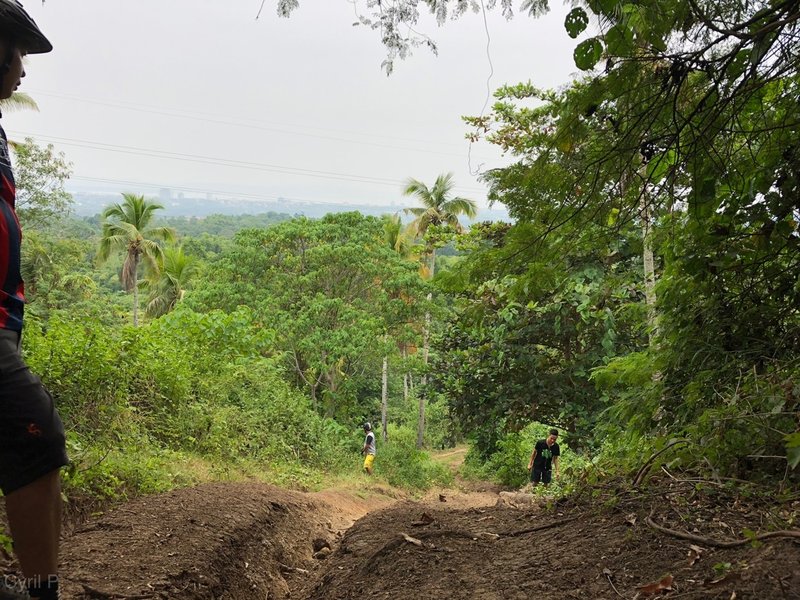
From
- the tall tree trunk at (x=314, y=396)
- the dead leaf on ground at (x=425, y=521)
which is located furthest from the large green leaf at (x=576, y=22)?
the tall tree trunk at (x=314, y=396)

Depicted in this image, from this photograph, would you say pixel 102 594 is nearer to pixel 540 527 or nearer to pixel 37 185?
pixel 540 527

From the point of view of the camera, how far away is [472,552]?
11.2 feet

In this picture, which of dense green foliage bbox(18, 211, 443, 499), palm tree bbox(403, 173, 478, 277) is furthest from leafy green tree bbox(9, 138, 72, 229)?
palm tree bbox(403, 173, 478, 277)

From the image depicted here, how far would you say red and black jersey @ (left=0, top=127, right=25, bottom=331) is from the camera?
1525mm

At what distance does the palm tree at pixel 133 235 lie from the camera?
27422 mm

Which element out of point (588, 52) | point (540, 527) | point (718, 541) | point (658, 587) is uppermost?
point (588, 52)

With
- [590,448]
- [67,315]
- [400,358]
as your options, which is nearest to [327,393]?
[400,358]

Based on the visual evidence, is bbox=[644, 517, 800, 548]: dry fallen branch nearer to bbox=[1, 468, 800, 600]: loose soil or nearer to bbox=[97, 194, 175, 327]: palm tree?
bbox=[1, 468, 800, 600]: loose soil

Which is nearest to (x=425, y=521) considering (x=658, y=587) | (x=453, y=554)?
(x=453, y=554)

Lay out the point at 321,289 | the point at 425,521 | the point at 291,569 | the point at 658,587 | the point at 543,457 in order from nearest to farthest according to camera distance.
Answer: the point at 658,587 → the point at 425,521 → the point at 291,569 → the point at 543,457 → the point at 321,289

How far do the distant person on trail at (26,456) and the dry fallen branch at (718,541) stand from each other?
216 cm

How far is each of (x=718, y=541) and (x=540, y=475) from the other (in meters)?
8.26

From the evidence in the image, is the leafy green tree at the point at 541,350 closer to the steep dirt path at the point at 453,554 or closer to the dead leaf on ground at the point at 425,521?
the dead leaf on ground at the point at 425,521

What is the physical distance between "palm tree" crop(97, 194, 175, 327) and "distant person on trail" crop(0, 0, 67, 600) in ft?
88.2
